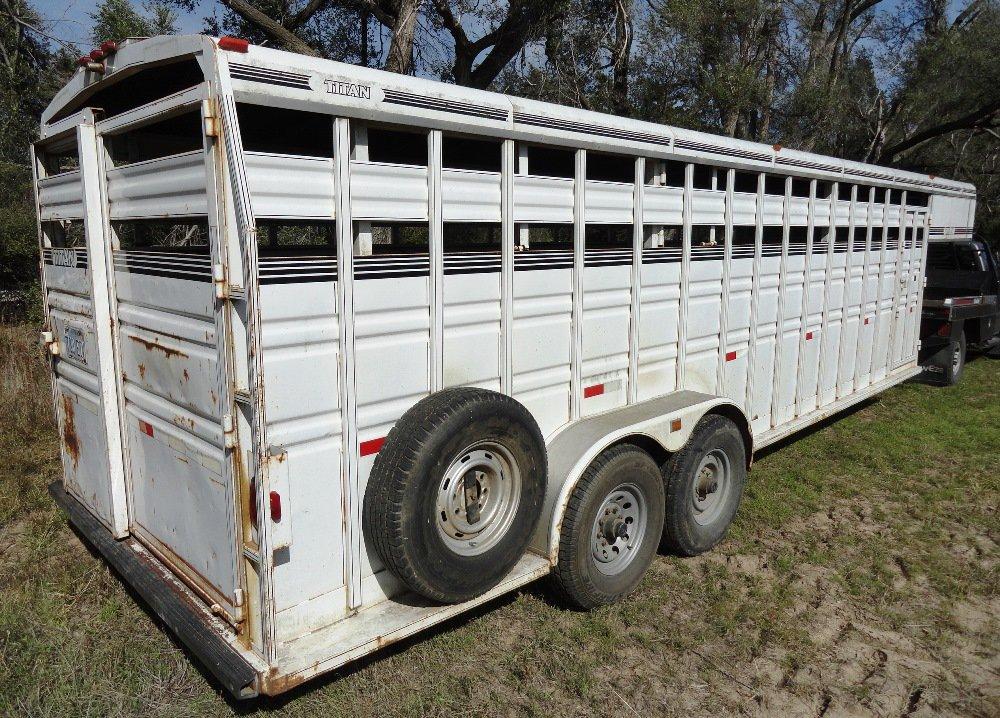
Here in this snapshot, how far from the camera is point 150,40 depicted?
3.08 m

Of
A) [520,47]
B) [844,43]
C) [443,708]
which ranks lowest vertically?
[443,708]

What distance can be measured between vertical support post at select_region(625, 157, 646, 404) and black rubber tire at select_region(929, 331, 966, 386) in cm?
727

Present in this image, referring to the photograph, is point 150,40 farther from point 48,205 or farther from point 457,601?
point 457,601

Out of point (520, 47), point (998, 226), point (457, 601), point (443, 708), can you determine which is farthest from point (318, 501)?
point (998, 226)

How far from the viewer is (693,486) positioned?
15.4ft

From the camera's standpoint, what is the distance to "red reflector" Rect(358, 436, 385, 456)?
3.17m

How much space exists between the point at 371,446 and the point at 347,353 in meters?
0.44

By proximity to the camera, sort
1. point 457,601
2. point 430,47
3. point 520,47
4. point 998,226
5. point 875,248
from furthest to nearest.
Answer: point 998,226, point 430,47, point 520,47, point 875,248, point 457,601

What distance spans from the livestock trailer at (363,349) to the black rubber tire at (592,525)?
0.02 m

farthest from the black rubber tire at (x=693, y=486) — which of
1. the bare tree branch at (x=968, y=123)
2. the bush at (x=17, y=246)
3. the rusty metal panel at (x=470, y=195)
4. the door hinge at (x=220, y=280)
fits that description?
the bare tree branch at (x=968, y=123)

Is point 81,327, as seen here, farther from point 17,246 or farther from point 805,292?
point 17,246

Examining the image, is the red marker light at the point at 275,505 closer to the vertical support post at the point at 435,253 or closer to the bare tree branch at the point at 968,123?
the vertical support post at the point at 435,253

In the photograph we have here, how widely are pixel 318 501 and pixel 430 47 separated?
13.7m

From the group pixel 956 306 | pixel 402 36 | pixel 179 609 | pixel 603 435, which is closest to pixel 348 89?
pixel 603 435
